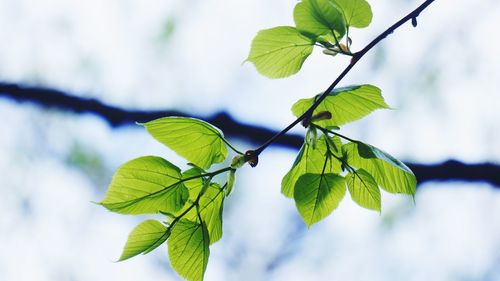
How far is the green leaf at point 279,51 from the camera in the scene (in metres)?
0.36

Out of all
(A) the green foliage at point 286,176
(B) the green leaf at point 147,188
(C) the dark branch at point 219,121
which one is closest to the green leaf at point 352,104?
(A) the green foliage at point 286,176

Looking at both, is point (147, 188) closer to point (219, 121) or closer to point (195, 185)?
point (195, 185)

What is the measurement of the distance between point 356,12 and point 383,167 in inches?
4.5

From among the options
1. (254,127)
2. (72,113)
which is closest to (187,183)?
(254,127)

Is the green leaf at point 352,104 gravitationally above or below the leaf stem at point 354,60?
below

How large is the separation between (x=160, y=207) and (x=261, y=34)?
0.14 meters

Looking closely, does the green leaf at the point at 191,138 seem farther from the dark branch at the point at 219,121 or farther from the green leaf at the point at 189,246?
the dark branch at the point at 219,121

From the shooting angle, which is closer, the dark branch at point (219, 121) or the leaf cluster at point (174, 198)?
the leaf cluster at point (174, 198)

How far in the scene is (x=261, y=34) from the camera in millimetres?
363

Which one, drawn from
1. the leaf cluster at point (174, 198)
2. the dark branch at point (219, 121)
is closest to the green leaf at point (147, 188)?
the leaf cluster at point (174, 198)

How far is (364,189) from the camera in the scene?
0.38 m

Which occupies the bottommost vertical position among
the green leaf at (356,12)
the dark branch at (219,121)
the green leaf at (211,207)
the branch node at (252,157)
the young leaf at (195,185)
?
the dark branch at (219,121)

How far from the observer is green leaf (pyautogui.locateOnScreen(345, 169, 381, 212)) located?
0.37 m

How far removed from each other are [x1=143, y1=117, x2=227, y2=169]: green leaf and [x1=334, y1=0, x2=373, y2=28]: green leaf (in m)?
0.13
